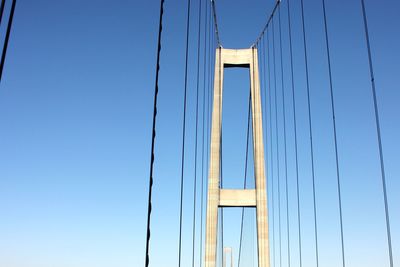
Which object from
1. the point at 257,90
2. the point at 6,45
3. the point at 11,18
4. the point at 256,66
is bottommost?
the point at 6,45

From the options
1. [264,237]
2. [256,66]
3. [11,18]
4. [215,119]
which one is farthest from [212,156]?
[11,18]

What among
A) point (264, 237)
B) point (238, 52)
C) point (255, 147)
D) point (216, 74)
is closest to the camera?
point (264, 237)

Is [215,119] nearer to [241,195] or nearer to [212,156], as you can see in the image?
[212,156]

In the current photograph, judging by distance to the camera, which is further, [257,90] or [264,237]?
[257,90]

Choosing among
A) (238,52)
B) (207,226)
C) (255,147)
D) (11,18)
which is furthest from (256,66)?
(11,18)

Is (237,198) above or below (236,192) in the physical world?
below

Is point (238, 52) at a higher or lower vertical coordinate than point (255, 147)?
higher

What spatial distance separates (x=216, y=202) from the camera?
13.1 m

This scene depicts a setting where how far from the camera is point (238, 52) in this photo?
15.6 meters

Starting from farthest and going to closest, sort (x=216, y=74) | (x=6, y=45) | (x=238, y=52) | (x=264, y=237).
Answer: (x=238, y=52), (x=216, y=74), (x=264, y=237), (x=6, y=45)

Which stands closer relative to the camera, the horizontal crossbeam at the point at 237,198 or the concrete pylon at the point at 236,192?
the concrete pylon at the point at 236,192

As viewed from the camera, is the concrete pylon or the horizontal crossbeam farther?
the horizontal crossbeam

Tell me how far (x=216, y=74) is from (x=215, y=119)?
1742mm

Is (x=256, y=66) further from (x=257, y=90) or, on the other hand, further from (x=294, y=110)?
(x=294, y=110)
